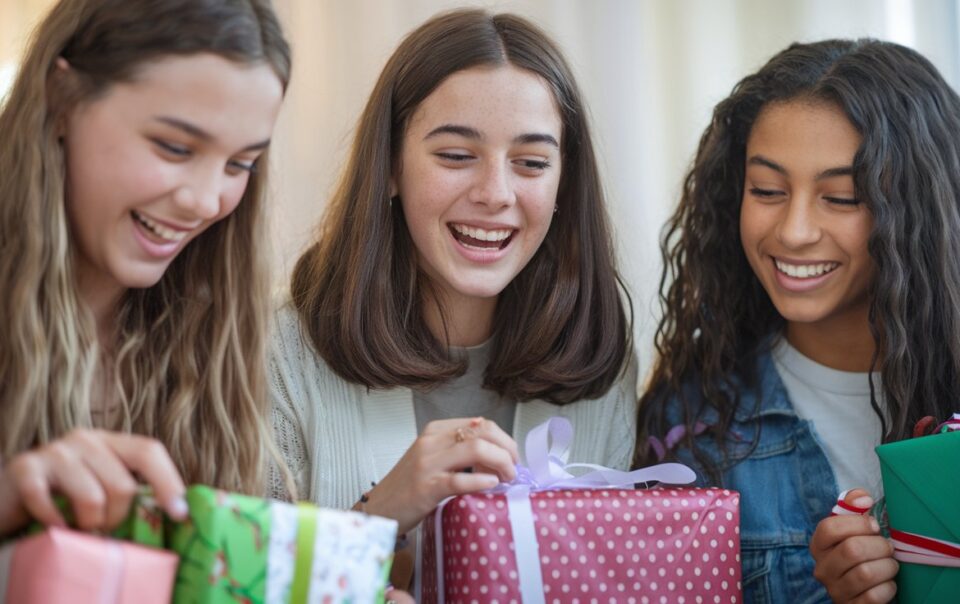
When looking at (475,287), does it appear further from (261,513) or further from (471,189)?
(261,513)

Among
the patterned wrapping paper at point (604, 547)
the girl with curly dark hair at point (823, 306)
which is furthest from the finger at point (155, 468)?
the girl with curly dark hair at point (823, 306)

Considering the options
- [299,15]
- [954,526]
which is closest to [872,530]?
[954,526]

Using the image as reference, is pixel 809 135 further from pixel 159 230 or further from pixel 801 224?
pixel 159 230

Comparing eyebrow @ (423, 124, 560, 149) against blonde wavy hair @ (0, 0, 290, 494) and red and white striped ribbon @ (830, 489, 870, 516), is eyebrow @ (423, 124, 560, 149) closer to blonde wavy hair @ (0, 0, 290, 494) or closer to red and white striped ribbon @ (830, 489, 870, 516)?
blonde wavy hair @ (0, 0, 290, 494)

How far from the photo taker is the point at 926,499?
1.33m

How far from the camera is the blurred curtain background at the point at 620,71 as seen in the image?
8.69ft

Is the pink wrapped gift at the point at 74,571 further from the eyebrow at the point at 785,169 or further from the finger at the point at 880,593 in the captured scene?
the eyebrow at the point at 785,169

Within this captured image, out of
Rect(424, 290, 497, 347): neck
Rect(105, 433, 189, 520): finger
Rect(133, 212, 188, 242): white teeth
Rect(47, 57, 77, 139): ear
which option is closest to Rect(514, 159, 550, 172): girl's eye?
Rect(424, 290, 497, 347): neck

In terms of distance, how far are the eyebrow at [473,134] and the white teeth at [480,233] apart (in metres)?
0.14

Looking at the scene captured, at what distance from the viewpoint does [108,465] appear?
1.00 metres

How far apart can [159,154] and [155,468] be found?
0.35 m

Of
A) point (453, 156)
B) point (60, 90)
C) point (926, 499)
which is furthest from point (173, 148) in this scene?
point (926, 499)

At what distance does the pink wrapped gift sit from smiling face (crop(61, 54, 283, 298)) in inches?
15.1

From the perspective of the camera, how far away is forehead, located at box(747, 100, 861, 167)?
170 cm
